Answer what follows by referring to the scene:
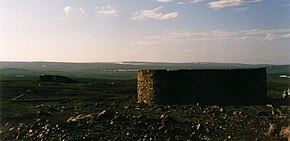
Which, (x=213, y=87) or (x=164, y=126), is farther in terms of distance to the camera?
(x=213, y=87)

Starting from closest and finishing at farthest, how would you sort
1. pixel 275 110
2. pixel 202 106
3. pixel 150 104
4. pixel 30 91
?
pixel 275 110 < pixel 202 106 < pixel 150 104 < pixel 30 91

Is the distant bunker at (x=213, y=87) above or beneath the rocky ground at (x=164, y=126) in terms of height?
above

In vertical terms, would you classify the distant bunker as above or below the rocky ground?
above

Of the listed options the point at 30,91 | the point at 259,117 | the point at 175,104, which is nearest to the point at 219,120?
the point at 259,117

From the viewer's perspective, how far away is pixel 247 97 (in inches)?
695

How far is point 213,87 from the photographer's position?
17.7m

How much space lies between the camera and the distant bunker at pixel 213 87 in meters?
17.6

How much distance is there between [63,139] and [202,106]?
7938 millimetres

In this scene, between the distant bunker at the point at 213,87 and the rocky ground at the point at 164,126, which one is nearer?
the rocky ground at the point at 164,126

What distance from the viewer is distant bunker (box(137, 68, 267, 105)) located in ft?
57.9

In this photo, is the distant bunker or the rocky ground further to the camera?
the distant bunker

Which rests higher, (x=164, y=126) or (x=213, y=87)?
(x=213, y=87)

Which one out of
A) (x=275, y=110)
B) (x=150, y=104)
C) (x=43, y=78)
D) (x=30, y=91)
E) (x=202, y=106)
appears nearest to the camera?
(x=275, y=110)

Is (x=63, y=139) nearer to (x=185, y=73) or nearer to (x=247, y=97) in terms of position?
(x=185, y=73)
